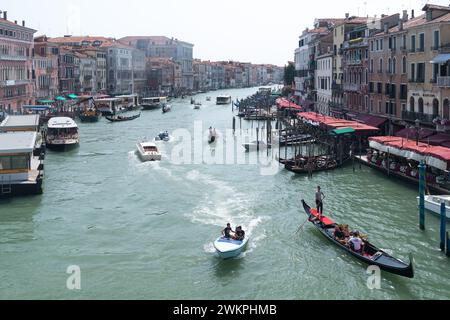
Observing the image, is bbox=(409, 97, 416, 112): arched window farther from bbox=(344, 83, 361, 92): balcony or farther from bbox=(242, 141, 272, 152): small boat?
bbox=(242, 141, 272, 152): small boat

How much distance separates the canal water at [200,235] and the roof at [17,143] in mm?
1852

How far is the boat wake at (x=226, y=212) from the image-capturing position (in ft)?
54.7

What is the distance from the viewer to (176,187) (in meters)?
23.1

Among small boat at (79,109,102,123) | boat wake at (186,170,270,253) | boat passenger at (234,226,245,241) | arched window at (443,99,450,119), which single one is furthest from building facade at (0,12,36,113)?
boat passenger at (234,226,245,241)

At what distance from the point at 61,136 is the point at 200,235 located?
65.6ft

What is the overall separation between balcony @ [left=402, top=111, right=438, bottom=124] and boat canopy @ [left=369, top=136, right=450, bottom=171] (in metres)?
2.42

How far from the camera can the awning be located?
2406 centimetres

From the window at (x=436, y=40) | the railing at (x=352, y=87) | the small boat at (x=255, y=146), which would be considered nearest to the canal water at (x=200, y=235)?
the small boat at (x=255, y=146)

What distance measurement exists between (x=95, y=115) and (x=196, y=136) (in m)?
14.7

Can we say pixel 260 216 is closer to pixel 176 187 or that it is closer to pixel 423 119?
pixel 176 187

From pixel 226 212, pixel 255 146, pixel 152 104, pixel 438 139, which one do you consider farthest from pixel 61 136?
pixel 152 104

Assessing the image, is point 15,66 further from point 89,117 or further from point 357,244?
point 357,244

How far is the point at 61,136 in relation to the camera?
34000 mm

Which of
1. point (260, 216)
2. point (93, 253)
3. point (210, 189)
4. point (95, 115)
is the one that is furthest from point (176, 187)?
point (95, 115)
